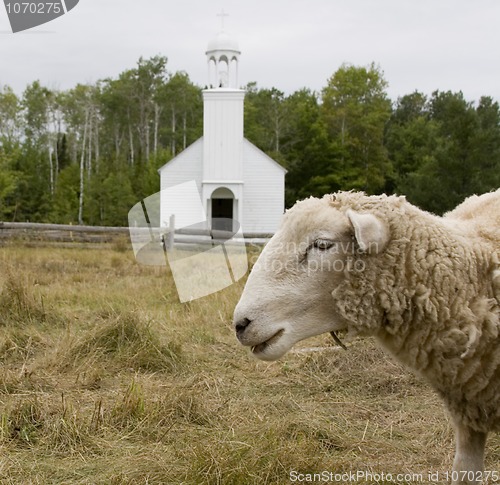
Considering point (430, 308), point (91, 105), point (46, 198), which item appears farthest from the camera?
point (91, 105)

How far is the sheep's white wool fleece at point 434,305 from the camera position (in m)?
2.36

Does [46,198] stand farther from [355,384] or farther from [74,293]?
[355,384]

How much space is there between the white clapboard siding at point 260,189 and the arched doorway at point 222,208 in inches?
33.6

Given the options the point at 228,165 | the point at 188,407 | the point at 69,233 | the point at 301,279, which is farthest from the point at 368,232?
the point at 228,165

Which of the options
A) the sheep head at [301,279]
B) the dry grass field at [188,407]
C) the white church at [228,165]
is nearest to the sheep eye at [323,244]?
the sheep head at [301,279]

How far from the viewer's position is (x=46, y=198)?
36.1 m

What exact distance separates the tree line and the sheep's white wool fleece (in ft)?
84.8

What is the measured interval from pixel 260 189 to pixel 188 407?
2417cm

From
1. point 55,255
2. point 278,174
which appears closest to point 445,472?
point 55,255

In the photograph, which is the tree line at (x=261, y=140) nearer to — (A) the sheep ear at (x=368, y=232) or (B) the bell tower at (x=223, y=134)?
(B) the bell tower at (x=223, y=134)

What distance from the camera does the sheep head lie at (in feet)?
7.79

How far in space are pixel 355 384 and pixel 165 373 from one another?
1.55 metres

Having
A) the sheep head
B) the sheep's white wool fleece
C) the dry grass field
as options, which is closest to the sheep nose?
the sheep head

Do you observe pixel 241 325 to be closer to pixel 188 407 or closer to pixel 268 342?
pixel 268 342
